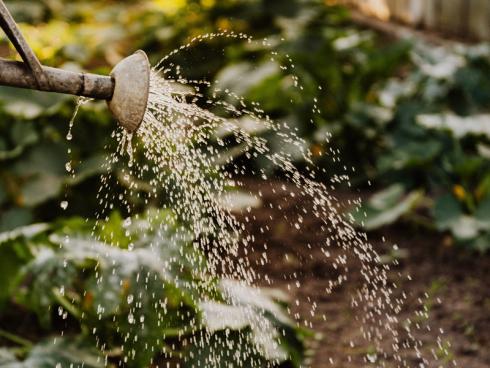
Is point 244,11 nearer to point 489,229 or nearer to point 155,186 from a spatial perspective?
point 155,186

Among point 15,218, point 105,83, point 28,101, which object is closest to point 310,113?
point 28,101

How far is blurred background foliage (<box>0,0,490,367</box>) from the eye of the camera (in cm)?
319

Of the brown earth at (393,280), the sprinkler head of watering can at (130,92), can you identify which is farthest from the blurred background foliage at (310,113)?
the sprinkler head of watering can at (130,92)

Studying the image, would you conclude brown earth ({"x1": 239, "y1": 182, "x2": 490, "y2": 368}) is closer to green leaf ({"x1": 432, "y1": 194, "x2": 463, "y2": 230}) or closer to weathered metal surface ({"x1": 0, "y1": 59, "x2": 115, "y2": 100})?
green leaf ({"x1": 432, "y1": 194, "x2": 463, "y2": 230})

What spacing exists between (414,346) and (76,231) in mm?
1143

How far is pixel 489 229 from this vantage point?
3.06m

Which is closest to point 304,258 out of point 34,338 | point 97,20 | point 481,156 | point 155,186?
point 155,186

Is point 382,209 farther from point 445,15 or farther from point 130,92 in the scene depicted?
point 445,15

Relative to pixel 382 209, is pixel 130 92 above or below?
above

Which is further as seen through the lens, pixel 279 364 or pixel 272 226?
pixel 272 226

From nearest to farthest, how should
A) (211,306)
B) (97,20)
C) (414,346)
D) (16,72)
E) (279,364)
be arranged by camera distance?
1. (16,72)
2. (211,306)
3. (279,364)
4. (414,346)
5. (97,20)

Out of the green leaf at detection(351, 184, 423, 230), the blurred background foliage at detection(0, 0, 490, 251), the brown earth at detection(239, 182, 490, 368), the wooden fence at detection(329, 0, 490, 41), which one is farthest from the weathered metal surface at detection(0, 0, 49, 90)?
the wooden fence at detection(329, 0, 490, 41)

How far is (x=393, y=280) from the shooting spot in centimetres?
303

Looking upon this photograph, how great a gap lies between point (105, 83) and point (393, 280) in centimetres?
185
